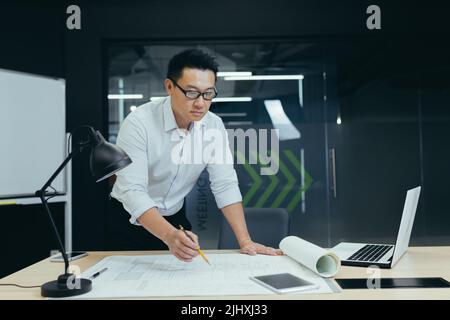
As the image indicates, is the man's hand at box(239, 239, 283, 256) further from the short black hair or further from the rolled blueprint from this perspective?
the short black hair

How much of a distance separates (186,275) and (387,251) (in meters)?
0.76

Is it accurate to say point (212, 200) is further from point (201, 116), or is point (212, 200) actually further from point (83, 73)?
point (201, 116)

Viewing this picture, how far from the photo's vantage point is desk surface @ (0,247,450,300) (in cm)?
98

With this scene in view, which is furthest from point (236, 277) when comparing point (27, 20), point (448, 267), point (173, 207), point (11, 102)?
point (27, 20)

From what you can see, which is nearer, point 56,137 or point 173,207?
point 173,207

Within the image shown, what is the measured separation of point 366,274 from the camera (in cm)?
120

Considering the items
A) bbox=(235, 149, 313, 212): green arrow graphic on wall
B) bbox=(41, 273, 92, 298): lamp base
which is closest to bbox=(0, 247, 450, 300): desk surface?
bbox=(41, 273, 92, 298): lamp base

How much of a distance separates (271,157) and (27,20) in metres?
2.21

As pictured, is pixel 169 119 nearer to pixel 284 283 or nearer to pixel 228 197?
pixel 228 197

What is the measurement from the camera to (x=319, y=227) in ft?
11.9

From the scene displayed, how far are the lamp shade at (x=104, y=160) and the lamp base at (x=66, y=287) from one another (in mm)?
262

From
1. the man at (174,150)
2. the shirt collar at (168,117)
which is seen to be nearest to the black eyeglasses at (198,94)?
the man at (174,150)

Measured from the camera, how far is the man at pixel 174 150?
1542 mm

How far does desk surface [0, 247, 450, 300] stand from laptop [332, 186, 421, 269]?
0.03m
